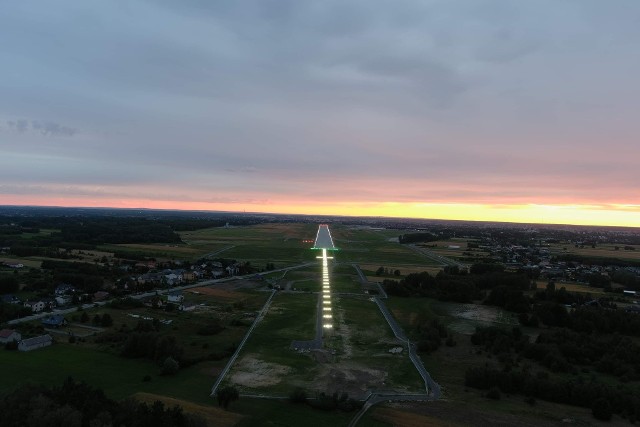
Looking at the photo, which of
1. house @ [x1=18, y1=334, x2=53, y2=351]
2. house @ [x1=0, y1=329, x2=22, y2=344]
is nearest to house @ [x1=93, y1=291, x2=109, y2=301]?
house @ [x1=0, y1=329, x2=22, y2=344]

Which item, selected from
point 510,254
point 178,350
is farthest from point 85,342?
point 510,254

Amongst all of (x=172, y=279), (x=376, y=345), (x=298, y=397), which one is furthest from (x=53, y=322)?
(x=376, y=345)

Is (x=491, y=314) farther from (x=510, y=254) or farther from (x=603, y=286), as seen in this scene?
(x=510, y=254)

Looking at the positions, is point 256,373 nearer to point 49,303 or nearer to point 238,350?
point 238,350

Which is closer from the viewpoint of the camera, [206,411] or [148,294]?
[206,411]

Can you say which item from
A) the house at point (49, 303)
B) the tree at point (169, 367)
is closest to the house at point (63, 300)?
the house at point (49, 303)

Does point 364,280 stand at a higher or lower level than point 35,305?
higher
